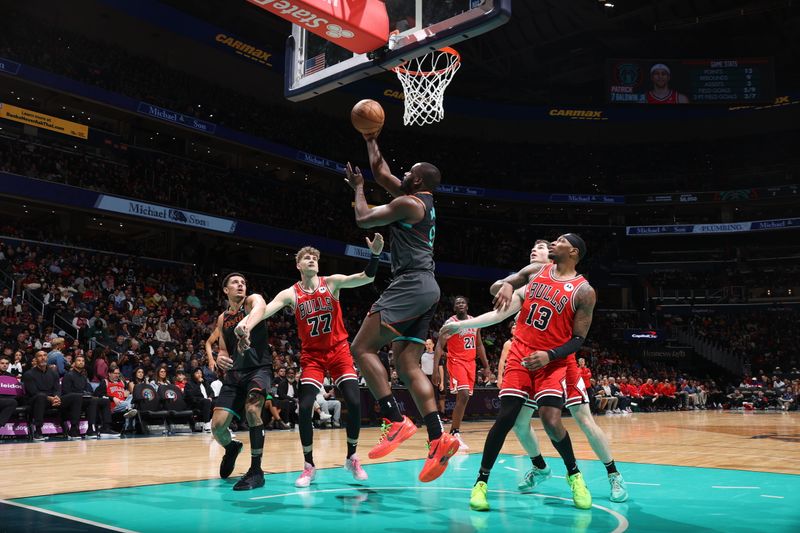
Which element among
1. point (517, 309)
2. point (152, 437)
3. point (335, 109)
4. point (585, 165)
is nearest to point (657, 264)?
point (585, 165)

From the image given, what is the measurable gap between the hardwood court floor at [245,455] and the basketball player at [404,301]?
111 inches

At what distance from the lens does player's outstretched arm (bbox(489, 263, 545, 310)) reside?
17.9 ft

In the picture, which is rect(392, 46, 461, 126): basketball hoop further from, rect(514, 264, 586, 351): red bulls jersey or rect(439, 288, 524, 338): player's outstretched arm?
rect(514, 264, 586, 351): red bulls jersey

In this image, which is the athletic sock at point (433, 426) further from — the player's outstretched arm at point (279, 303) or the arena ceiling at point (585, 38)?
the arena ceiling at point (585, 38)

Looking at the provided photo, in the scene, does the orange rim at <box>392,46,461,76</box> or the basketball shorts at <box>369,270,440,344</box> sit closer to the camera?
the basketball shorts at <box>369,270,440,344</box>

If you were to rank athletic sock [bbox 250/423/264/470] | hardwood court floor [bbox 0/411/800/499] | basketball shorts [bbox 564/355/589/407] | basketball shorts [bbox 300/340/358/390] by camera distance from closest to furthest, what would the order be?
basketball shorts [bbox 564/355/589/407] → athletic sock [bbox 250/423/264/470] → basketball shorts [bbox 300/340/358/390] → hardwood court floor [bbox 0/411/800/499]

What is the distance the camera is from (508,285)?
18.3ft

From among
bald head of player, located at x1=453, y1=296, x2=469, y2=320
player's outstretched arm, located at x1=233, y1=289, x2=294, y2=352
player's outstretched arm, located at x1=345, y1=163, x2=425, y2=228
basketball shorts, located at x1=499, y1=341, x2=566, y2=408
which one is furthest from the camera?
bald head of player, located at x1=453, y1=296, x2=469, y2=320

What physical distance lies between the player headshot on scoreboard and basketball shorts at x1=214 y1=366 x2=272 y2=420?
31627mm

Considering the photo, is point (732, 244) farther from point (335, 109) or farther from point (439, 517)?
point (439, 517)

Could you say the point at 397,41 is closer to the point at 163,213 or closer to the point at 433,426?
the point at 433,426

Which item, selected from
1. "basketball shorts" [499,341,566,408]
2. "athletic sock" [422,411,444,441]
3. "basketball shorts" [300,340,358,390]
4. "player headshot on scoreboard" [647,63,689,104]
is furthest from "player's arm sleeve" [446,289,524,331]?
"player headshot on scoreboard" [647,63,689,104]

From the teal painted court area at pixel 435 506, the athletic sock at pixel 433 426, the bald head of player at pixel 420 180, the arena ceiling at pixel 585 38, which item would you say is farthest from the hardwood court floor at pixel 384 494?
the arena ceiling at pixel 585 38

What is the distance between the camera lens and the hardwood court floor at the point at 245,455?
735 centimetres
